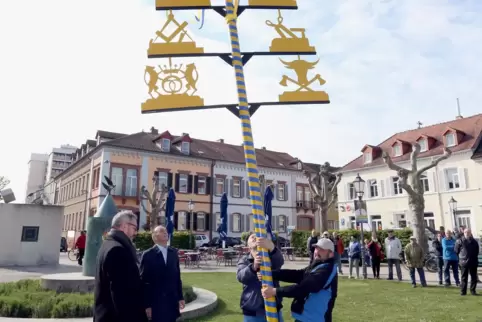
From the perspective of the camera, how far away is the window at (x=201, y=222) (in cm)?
4015

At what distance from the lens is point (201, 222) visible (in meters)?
40.4

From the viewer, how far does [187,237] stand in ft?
96.0

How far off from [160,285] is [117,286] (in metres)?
0.93

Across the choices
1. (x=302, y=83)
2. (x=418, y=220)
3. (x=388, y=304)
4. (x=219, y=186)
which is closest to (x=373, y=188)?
(x=219, y=186)

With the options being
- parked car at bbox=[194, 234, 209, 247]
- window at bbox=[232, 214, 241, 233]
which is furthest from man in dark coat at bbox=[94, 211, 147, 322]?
window at bbox=[232, 214, 241, 233]

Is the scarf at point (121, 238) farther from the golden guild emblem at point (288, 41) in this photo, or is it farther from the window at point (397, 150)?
the window at point (397, 150)

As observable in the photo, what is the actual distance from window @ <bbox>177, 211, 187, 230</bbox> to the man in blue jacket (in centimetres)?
3561

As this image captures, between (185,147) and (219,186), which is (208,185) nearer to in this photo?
(219,186)

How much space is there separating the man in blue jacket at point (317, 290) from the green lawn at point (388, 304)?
13.9ft

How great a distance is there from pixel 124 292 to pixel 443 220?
3318 cm

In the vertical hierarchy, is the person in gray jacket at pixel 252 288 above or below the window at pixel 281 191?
below

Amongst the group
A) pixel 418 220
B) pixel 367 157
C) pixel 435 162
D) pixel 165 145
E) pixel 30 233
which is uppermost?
pixel 165 145

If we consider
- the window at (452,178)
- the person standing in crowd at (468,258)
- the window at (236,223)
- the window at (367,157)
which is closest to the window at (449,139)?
the window at (452,178)

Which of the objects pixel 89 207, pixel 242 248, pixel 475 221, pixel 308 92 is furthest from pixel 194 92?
pixel 89 207
